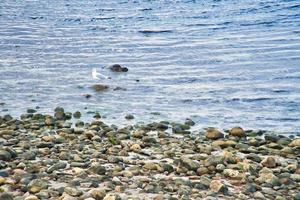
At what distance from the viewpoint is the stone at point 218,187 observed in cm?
986

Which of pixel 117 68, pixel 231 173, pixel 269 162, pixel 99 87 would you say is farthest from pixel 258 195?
pixel 117 68

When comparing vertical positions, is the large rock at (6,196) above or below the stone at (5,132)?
above

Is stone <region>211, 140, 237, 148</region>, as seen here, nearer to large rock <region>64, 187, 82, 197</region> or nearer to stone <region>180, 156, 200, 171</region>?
stone <region>180, 156, 200, 171</region>

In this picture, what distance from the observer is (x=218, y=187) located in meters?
9.91

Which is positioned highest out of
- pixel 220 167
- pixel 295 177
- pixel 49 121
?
pixel 49 121

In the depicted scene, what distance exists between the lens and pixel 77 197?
9219mm

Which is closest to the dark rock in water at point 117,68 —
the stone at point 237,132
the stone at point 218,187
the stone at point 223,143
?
the stone at point 237,132

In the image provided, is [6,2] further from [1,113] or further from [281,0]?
[1,113]

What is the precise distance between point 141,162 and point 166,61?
11.7 meters

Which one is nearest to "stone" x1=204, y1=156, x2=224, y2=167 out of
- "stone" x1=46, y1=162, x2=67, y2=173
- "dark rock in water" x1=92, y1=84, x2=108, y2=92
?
"stone" x1=46, y1=162, x2=67, y2=173

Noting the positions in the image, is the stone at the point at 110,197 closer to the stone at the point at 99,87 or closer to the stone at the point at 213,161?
the stone at the point at 213,161

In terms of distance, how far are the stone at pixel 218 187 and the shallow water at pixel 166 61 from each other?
4481 millimetres

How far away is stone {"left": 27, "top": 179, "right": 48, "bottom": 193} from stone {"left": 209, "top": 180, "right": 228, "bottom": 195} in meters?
2.42

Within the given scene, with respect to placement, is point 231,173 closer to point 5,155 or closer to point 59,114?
point 5,155
